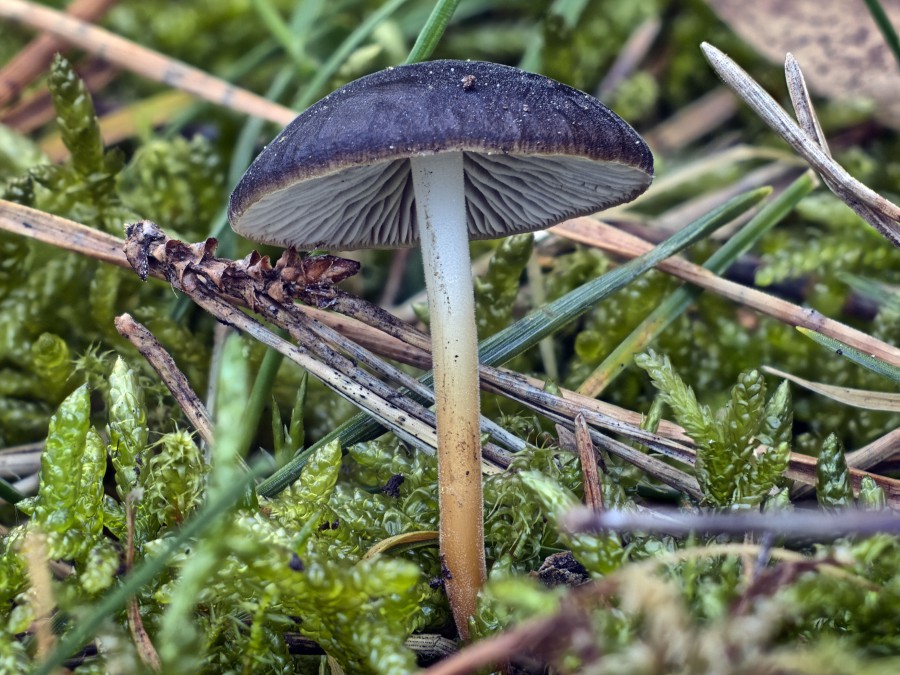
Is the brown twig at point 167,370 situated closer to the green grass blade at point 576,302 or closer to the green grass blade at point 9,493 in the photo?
the green grass blade at point 9,493

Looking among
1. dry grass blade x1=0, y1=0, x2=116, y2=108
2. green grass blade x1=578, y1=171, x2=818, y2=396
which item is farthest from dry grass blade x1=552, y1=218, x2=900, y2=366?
dry grass blade x1=0, y1=0, x2=116, y2=108

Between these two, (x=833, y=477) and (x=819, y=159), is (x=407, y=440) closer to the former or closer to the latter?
(x=833, y=477)

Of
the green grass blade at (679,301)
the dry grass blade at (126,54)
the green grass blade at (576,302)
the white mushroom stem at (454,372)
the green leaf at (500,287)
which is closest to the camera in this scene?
the white mushroom stem at (454,372)

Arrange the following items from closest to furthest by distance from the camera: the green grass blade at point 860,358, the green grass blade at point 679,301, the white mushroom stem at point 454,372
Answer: the white mushroom stem at point 454,372 → the green grass blade at point 860,358 → the green grass blade at point 679,301

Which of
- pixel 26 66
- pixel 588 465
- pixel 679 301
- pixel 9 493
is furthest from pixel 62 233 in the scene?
pixel 679 301

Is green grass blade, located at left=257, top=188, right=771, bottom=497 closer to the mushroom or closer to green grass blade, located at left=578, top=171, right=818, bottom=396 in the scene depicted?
green grass blade, located at left=578, top=171, right=818, bottom=396

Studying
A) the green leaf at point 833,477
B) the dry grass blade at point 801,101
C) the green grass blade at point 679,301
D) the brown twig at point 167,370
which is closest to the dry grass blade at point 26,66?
the brown twig at point 167,370

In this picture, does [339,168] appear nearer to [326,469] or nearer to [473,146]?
[473,146]
